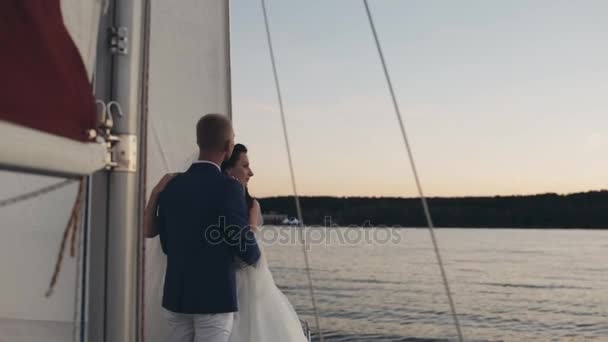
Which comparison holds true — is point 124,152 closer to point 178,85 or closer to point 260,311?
point 260,311

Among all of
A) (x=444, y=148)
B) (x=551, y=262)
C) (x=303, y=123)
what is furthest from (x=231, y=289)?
(x=551, y=262)

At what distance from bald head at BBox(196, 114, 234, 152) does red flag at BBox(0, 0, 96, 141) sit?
1063 mm

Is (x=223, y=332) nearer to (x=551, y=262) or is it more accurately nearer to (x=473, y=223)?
(x=551, y=262)

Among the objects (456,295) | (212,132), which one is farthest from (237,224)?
(456,295)

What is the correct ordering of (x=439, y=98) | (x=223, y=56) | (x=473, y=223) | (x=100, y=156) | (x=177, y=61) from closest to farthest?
(x=100, y=156)
(x=177, y=61)
(x=223, y=56)
(x=439, y=98)
(x=473, y=223)

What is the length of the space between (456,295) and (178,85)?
28.8 m

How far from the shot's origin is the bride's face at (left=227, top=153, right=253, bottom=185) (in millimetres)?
3135

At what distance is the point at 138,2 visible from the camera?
59.6 inches

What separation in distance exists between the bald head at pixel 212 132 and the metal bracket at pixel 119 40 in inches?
32.2

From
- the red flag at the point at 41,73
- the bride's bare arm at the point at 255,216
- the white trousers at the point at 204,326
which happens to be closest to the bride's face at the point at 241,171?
the bride's bare arm at the point at 255,216

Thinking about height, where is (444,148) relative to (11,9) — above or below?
above

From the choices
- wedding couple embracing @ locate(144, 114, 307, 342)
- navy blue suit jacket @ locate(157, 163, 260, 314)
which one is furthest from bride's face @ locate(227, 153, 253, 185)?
navy blue suit jacket @ locate(157, 163, 260, 314)

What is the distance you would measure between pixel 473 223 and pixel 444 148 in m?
35.3

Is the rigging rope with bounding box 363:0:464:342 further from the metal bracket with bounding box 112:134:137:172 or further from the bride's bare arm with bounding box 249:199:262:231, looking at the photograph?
the metal bracket with bounding box 112:134:137:172
